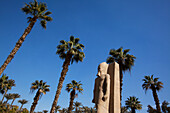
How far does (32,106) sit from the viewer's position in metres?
18.6

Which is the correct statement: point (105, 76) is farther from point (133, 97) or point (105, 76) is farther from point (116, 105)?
point (133, 97)

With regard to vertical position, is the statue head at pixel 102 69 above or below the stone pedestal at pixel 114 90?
above

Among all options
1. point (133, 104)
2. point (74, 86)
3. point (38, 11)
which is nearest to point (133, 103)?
point (133, 104)

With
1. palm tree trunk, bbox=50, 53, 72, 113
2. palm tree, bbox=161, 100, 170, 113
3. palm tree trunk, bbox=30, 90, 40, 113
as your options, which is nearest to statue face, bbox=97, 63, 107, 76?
palm tree trunk, bbox=50, 53, 72, 113

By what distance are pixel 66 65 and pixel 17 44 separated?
17.6 feet

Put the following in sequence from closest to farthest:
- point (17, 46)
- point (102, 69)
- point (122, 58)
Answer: point (102, 69)
point (17, 46)
point (122, 58)

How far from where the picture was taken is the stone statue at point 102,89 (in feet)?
16.0

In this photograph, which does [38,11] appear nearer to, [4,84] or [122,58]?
[122,58]

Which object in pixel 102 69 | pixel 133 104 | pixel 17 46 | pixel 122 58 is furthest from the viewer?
pixel 133 104

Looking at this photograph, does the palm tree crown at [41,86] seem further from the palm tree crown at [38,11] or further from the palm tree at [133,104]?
the palm tree at [133,104]

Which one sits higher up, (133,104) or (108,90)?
(133,104)

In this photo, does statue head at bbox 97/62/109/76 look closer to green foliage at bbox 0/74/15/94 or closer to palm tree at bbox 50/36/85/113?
palm tree at bbox 50/36/85/113

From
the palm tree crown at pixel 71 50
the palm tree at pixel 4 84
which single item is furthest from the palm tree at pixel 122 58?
the palm tree at pixel 4 84

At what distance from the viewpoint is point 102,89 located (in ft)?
17.3
